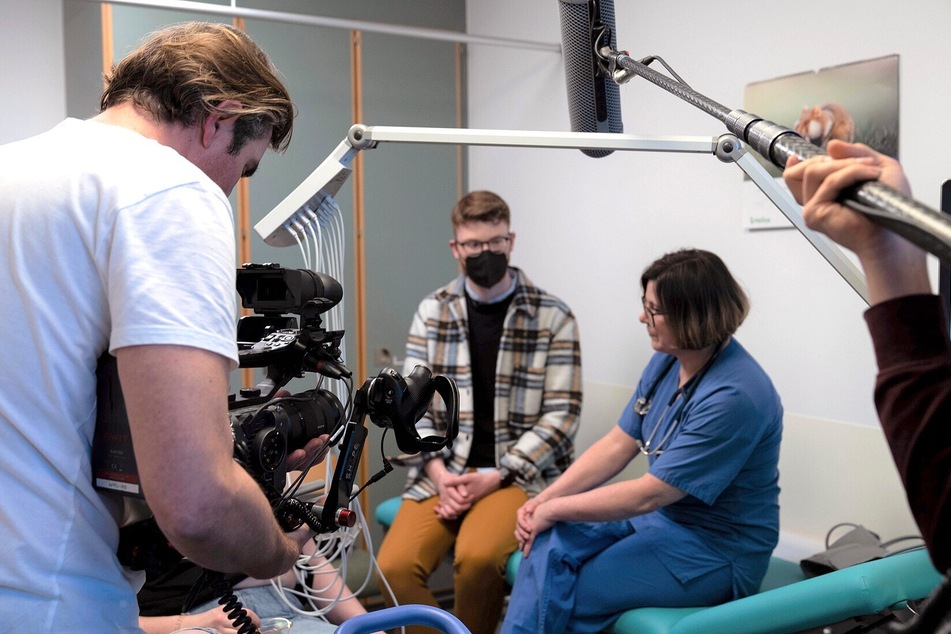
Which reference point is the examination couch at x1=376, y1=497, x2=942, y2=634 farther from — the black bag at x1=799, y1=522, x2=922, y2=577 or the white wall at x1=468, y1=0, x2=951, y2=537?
the white wall at x1=468, y1=0, x2=951, y2=537

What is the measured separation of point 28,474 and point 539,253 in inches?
111

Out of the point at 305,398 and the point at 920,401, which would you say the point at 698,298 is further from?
the point at 920,401

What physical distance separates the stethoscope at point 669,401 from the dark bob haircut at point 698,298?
60 mm

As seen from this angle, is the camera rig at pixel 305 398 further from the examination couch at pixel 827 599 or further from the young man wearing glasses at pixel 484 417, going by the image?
the young man wearing glasses at pixel 484 417

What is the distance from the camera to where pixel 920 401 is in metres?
0.54

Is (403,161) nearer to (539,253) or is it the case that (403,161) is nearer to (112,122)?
(539,253)

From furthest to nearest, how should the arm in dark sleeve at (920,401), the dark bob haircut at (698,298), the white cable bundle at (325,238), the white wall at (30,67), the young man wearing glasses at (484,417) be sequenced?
the white wall at (30,67) < the young man wearing glasses at (484,417) < the dark bob haircut at (698,298) < the white cable bundle at (325,238) < the arm in dark sleeve at (920,401)

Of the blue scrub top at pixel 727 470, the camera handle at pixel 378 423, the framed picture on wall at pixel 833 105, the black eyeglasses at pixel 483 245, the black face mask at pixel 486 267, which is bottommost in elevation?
the blue scrub top at pixel 727 470

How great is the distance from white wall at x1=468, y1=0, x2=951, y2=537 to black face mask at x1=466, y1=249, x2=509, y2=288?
0.52 meters

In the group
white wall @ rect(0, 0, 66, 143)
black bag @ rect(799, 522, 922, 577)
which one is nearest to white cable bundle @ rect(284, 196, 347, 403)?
black bag @ rect(799, 522, 922, 577)

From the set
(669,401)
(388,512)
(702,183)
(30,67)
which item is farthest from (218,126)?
(30,67)

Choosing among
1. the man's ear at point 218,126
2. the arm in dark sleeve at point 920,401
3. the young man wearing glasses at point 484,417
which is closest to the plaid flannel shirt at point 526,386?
the young man wearing glasses at point 484,417

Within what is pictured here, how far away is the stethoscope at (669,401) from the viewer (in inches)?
79.8

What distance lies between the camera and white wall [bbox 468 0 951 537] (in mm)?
2107
